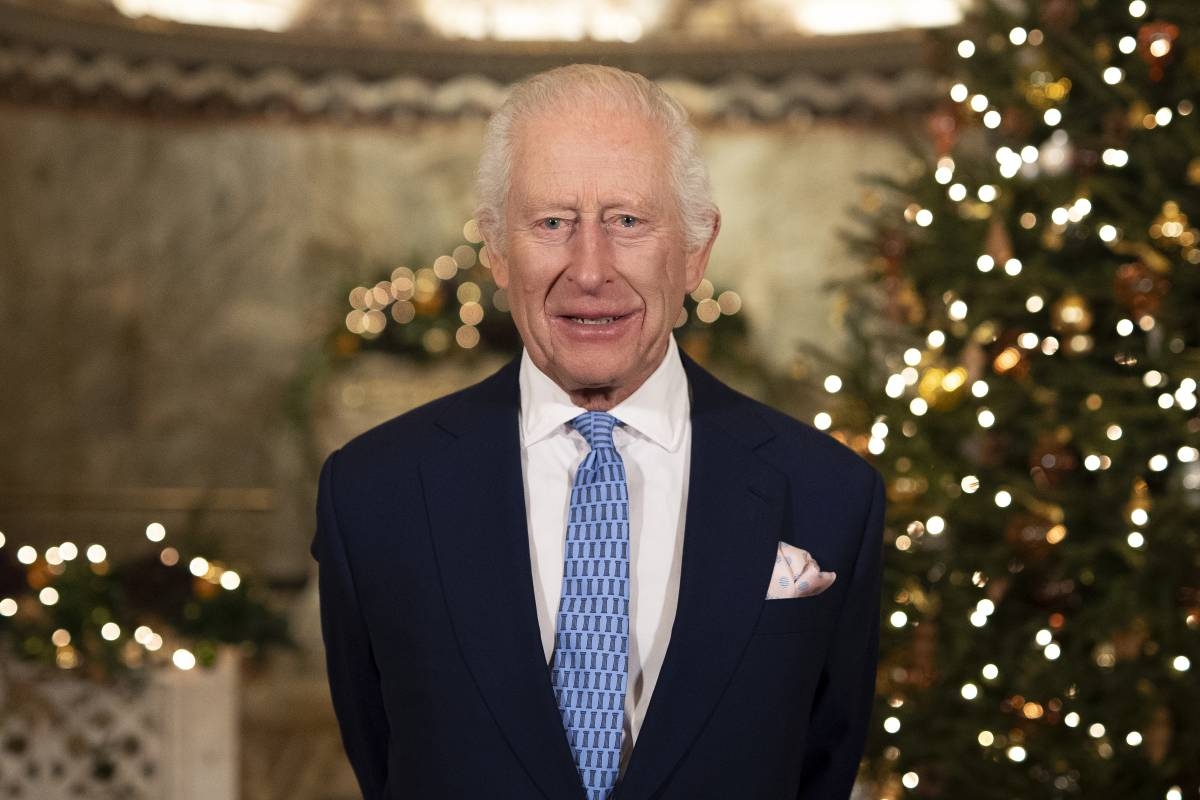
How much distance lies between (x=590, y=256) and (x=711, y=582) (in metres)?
0.43

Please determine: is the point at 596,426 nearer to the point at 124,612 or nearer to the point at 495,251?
the point at 495,251

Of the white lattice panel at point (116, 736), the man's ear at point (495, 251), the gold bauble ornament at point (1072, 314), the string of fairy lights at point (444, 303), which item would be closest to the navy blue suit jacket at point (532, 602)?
the man's ear at point (495, 251)

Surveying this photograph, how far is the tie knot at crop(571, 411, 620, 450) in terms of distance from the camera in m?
1.85

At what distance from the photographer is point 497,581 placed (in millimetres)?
1781

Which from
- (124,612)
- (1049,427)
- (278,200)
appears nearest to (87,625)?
(124,612)

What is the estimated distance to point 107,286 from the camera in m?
8.18

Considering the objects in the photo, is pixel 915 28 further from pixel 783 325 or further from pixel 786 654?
pixel 786 654

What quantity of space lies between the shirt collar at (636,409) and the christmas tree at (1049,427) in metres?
2.13

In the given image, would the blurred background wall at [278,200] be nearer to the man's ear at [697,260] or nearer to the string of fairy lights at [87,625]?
the string of fairy lights at [87,625]

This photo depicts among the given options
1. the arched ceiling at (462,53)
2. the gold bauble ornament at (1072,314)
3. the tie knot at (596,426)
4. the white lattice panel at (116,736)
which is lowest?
the white lattice panel at (116,736)

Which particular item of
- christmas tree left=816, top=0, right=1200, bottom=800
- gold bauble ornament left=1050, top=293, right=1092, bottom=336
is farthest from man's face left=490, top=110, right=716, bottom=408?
gold bauble ornament left=1050, top=293, right=1092, bottom=336

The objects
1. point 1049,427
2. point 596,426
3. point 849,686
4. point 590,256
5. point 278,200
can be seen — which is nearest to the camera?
point 590,256

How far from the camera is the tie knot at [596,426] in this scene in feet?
6.06

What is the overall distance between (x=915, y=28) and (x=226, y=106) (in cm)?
397
